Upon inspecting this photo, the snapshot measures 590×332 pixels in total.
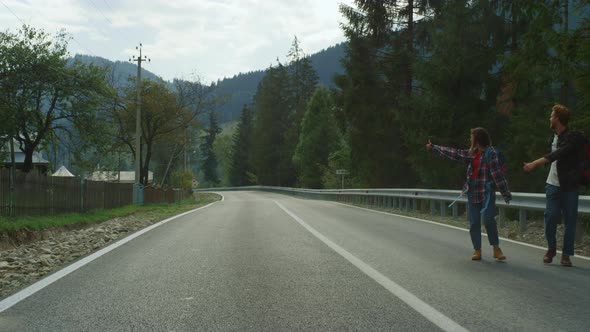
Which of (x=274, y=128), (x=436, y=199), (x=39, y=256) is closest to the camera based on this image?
(x=39, y=256)

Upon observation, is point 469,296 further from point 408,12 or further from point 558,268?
point 408,12

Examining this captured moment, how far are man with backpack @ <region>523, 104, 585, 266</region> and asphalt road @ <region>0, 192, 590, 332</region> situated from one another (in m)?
0.38

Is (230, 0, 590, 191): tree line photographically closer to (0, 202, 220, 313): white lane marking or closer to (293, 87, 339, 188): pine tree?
(0, 202, 220, 313): white lane marking

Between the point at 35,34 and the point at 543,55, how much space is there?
21.5m

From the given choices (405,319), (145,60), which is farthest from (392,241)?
(145,60)

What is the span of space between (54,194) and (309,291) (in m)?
13.1

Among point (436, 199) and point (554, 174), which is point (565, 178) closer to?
point (554, 174)

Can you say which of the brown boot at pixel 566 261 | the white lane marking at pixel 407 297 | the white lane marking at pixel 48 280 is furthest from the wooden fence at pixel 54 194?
the brown boot at pixel 566 261

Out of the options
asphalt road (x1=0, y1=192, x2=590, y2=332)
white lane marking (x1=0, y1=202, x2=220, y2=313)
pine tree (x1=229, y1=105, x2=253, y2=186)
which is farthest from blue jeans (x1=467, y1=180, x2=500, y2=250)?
pine tree (x1=229, y1=105, x2=253, y2=186)

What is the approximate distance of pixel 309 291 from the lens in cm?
530

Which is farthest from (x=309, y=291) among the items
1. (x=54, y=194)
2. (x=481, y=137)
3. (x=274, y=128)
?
(x=274, y=128)

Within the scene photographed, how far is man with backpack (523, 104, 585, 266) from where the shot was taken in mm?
6836

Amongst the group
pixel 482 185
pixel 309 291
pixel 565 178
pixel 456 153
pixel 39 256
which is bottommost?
pixel 39 256

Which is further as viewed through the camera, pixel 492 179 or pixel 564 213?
pixel 492 179
